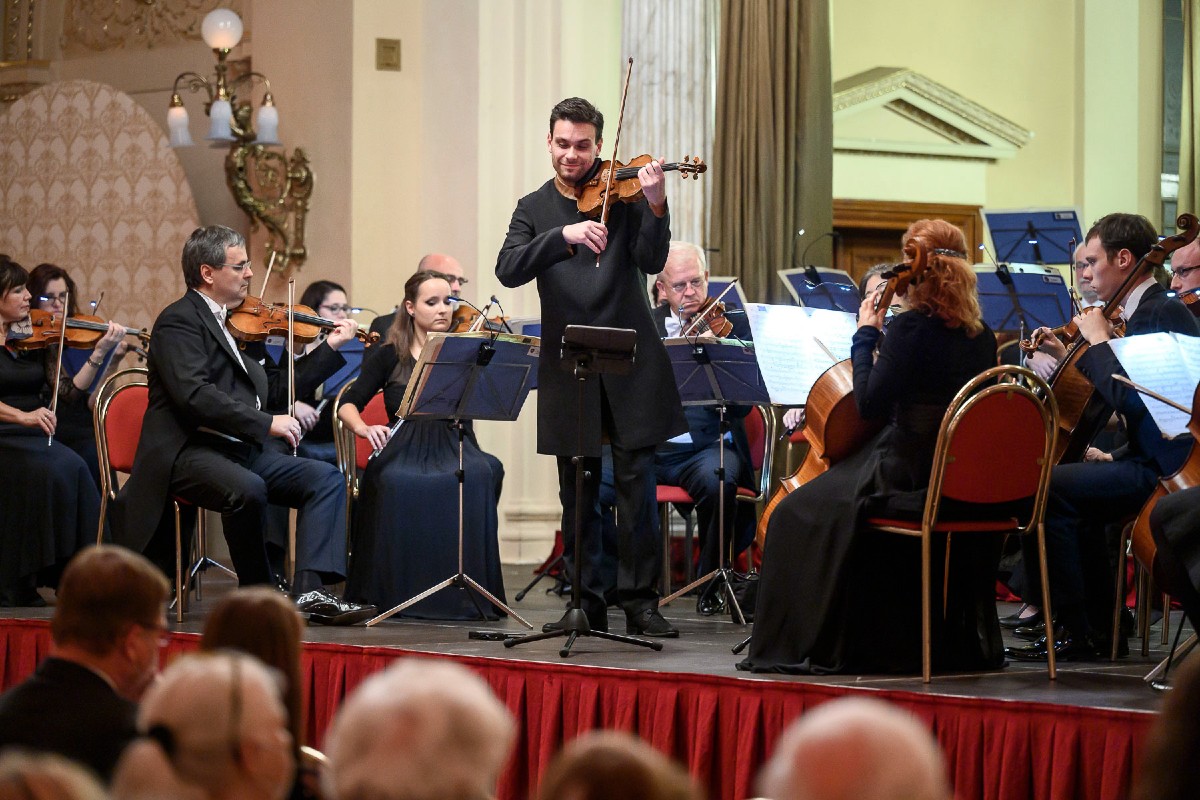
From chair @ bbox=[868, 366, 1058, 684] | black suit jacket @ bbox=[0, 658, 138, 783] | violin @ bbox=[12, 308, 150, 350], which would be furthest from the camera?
violin @ bbox=[12, 308, 150, 350]

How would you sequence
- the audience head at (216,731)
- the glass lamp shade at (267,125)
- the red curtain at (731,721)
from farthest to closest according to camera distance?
1. the glass lamp shade at (267,125)
2. the red curtain at (731,721)
3. the audience head at (216,731)

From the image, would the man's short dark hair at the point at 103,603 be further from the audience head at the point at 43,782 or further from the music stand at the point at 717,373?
the music stand at the point at 717,373

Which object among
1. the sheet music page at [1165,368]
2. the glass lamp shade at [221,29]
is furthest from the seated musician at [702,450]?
the glass lamp shade at [221,29]

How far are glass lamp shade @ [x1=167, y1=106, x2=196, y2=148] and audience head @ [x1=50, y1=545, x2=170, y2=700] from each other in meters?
6.14

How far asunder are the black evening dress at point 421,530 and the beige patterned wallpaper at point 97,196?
338 centimetres

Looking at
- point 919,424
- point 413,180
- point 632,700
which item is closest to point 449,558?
point 632,700

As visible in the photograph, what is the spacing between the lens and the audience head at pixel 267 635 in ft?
6.97

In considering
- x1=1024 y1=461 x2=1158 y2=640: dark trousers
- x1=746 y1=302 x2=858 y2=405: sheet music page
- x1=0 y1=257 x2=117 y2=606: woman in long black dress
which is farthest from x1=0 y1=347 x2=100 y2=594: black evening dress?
x1=1024 y1=461 x2=1158 y2=640: dark trousers

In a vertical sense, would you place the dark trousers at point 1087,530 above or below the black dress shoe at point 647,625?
above

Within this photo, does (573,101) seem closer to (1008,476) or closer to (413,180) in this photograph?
(1008,476)

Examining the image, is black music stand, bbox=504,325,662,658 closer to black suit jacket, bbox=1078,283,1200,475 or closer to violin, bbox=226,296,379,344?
black suit jacket, bbox=1078,283,1200,475

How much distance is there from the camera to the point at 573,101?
14.6 feet

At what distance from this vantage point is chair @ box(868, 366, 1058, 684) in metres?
3.73

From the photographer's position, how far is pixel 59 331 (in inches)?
232
